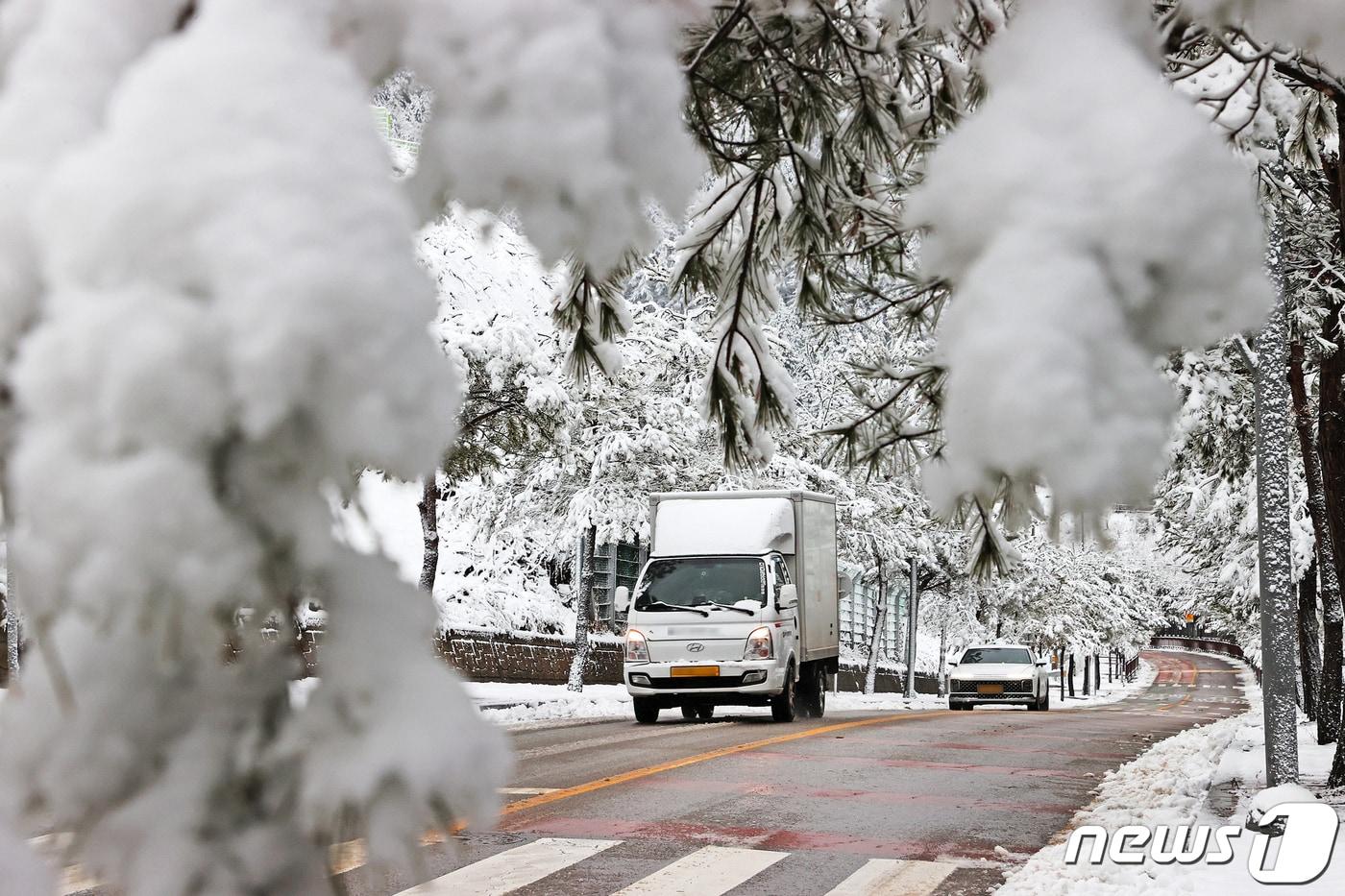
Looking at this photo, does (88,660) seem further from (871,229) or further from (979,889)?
(979,889)

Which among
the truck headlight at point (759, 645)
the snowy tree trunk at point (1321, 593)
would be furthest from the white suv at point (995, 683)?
the truck headlight at point (759, 645)

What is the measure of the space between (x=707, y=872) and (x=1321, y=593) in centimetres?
746

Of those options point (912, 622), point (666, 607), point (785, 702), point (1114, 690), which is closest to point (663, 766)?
Answer: point (666, 607)

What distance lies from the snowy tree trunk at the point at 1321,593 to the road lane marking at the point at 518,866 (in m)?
5.42

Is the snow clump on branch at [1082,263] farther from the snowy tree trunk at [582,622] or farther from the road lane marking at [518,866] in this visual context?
the snowy tree trunk at [582,622]

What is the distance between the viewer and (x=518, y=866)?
6.92m

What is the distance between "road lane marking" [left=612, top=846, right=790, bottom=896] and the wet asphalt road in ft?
0.05

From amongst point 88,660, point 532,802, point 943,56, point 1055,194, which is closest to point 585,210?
point 1055,194

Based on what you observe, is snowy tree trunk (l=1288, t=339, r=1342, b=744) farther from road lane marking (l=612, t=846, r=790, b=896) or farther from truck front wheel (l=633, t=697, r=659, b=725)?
truck front wheel (l=633, t=697, r=659, b=725)

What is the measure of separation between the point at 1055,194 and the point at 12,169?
32.6 inches

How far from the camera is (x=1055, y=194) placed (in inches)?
46.0

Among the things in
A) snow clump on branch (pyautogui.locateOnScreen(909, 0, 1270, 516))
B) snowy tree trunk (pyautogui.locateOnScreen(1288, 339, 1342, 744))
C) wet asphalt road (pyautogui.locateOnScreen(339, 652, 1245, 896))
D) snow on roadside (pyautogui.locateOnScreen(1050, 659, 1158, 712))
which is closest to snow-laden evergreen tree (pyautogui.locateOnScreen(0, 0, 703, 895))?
snow clump on branch (pyautogui.locateOnScreen(909, 0, 1270, 516))

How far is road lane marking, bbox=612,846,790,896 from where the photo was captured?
642cm

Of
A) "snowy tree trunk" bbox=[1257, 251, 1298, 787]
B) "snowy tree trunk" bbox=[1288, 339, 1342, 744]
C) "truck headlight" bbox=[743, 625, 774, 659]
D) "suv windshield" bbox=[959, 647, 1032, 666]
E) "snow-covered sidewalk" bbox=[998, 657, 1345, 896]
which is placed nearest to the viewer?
"snow-covered sidewalk" bbox=[998, 657, 1345, 896]
